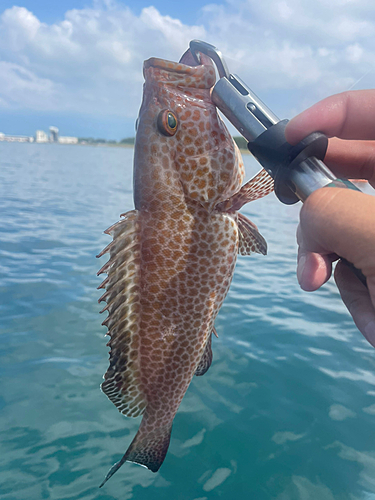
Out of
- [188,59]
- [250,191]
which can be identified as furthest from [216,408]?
[188,59]

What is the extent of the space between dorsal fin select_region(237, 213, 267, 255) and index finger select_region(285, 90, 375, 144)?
98 cm

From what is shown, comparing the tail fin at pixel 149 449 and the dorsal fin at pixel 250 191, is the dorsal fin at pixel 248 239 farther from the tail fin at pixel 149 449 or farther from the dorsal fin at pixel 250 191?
the tail fin at pixel 149 449

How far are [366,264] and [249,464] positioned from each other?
3.22 meters

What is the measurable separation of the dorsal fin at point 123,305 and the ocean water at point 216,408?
65.7 inches

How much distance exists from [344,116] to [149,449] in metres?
2.62

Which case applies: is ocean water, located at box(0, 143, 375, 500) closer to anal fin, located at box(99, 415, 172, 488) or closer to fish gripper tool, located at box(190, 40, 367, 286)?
anal fin, located at box(99, 415, 172, 488)

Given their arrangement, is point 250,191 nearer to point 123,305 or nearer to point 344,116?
point 344,116

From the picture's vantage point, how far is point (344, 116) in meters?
1.99

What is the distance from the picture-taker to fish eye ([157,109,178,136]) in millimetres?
2492

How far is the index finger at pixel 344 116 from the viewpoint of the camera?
1.78 meters

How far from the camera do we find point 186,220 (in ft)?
8.38

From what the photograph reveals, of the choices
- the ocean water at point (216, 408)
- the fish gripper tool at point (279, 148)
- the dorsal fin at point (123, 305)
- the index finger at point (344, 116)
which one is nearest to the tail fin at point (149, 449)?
the dorsal fin at point (123, 305)

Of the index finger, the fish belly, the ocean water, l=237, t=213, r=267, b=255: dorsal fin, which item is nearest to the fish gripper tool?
the index finger

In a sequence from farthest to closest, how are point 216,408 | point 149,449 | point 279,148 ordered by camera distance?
1. point 216,408
2. point 149,449
3. point 279,148
